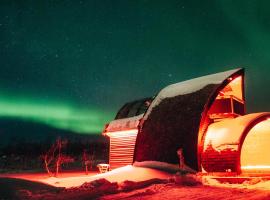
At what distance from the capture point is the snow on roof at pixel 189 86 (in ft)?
55.2

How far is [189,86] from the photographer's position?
17953 mm

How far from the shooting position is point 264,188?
38.3ft

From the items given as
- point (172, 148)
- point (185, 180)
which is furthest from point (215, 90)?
Result: point (185, 180)

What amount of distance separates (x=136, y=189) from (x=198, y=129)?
515 cm

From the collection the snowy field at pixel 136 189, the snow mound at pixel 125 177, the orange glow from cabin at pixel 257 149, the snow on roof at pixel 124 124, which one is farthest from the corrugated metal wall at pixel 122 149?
the orange glow from cabin at pixel 257 149

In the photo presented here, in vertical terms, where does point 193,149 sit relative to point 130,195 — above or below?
above

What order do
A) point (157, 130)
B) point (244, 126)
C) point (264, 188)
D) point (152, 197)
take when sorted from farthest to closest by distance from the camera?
1. point (157, 130)
2. point (244, 126)
3. point (264, 188)
4. point (152, 197)

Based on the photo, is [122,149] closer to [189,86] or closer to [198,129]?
[189,86]

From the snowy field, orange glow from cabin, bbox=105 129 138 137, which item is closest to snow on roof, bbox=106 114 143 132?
orange glow from cabin, bbox=105 129 138 137

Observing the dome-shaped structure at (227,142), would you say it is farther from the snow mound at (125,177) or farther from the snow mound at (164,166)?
the snow mound at (125,177)

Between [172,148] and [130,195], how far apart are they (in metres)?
6.16

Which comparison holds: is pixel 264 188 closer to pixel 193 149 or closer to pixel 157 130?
pixel 193 149

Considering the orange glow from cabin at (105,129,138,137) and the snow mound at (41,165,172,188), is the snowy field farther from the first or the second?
the orange glow from cabin at (105,129,138,137)

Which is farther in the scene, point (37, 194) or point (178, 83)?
point (178, 83)
